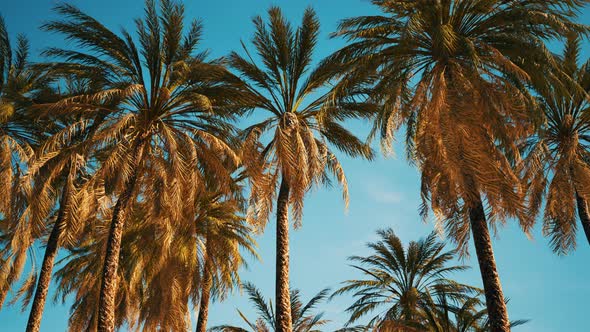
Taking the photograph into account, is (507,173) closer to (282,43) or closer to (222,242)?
(282,43)

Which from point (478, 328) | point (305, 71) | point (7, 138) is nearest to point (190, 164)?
point (305, 71)

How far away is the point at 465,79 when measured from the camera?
13367 mm

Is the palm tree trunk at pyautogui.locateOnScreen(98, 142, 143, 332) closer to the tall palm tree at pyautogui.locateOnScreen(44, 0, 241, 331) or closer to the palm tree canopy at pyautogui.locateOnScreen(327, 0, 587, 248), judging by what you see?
the tall palm tree at pyautogui.locateOnScreen(44, 0, 241, 331)

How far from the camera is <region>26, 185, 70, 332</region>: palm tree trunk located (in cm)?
1625

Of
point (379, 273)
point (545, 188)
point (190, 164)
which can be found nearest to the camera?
point (190, 164)

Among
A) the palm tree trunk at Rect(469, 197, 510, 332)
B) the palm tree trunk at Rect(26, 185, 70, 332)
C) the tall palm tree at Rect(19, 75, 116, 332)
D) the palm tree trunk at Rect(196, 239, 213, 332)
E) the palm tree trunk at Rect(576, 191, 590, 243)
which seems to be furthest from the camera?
the palm tree trunk at Rect(196, 239, 213, 332)

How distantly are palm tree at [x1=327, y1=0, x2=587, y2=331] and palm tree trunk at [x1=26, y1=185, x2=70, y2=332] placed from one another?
10.1 metres

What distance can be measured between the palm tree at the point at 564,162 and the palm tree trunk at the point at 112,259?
11589mm

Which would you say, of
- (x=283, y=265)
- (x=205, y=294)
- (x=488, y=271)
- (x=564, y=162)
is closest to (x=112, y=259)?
(x=283, y=265)

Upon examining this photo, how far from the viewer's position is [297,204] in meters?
16.4

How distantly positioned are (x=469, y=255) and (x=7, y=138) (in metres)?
14.6

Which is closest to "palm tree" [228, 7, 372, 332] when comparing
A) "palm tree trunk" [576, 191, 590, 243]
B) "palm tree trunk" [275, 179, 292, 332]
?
"palm tree trunk" [275, 179, 292, 332]

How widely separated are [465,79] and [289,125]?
5.14 m

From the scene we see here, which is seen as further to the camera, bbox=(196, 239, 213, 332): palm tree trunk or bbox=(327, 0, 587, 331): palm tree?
bbox=(196, 239, 213, 332): palm tree trunk
